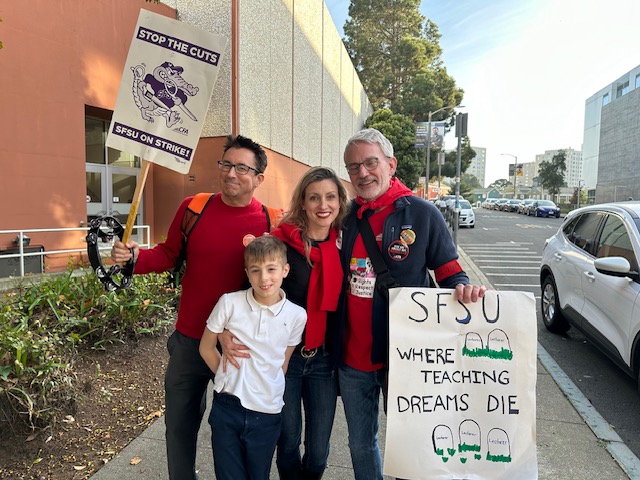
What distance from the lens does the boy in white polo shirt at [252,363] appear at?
2.08 metres

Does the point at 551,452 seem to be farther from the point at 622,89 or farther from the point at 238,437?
the point at 622,89

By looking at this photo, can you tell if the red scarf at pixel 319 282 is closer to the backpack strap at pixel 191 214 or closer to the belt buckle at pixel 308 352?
the belt buckle at pixel 308 352

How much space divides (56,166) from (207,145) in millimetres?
3737

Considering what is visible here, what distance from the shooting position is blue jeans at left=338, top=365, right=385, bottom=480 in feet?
7.34

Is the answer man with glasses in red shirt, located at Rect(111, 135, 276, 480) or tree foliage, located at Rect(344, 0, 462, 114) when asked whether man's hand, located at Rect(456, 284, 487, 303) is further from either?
tree foliage, located at Rect(344, 0, 462, 114)

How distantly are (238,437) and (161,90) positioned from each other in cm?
Result: 178

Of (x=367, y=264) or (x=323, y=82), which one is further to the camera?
(x=323, y=82)

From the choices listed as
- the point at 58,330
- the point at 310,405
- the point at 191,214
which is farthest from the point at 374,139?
the point at 58,330

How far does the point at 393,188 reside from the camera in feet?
7.43

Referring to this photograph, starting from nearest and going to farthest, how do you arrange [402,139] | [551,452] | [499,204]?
1. [551,452]
2. [402,139]
3. [499,204]

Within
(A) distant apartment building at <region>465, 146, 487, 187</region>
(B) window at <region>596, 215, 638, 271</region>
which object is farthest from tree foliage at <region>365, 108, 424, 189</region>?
(A) distant apartment building at <region>465, 146, 487, 187</region>

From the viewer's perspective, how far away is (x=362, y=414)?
2.25 meters

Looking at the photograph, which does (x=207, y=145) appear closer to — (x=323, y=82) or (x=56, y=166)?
(x=56, y=166)

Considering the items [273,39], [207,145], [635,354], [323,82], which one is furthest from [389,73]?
Answer: [635,354]
